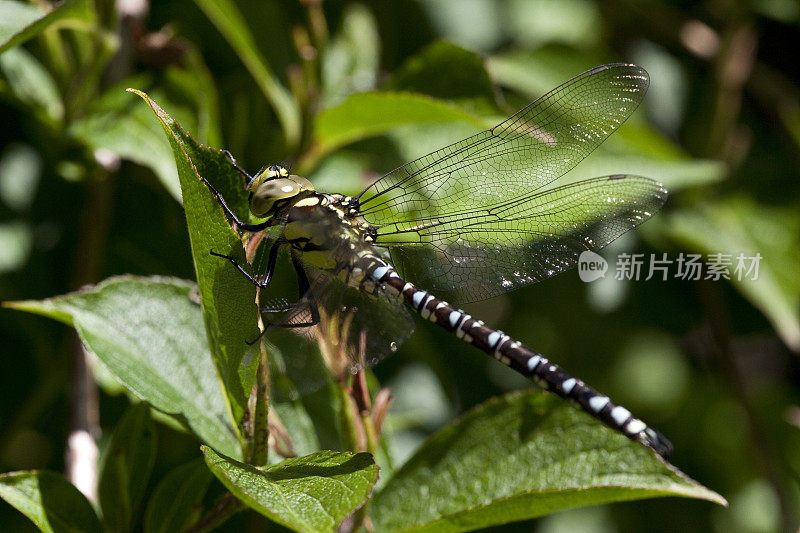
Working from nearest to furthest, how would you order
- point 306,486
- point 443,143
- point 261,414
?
1. point 306,486
2. point 261,414
3. point 443,143

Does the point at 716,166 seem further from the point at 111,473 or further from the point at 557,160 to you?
the point at 111,473

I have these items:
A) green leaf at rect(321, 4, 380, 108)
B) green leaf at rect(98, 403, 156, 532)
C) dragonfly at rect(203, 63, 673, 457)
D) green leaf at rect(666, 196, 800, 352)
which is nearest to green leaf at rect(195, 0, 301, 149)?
green leaf at rect(321, 4, 380, 108)

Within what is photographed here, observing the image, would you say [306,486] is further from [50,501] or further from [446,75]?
[446,75]

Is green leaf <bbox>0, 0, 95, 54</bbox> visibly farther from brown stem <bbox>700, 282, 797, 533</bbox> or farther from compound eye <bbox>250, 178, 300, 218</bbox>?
brown stem <bbox>700, 282, 797, 533</bbox>

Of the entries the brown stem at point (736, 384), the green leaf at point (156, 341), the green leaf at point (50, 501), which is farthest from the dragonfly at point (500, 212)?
the brown stem at point (736, 384)

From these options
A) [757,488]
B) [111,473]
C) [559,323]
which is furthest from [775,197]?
[111,473]

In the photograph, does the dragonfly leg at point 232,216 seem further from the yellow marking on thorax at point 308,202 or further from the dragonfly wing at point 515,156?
the dragonfly wing at point 515,156

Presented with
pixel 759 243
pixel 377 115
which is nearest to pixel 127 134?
pixel 377 115
